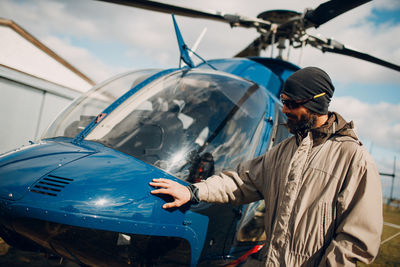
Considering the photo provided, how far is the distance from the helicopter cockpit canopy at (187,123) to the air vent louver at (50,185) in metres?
0.61

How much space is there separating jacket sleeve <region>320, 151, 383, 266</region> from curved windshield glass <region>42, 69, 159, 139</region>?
2190 millimetres

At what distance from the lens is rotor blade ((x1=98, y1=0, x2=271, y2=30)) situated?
4094 millimetres

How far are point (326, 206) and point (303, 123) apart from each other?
Answer: 534mm

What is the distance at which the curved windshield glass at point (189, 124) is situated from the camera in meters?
2.27

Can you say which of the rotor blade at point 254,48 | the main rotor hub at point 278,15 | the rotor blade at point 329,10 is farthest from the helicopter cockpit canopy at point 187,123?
the rotor blade at point 254,48

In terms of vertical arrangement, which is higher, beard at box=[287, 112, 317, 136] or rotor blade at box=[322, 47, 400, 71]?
rotor blade at box=[322, 47, 400, 71]

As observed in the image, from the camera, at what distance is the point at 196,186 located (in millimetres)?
1970

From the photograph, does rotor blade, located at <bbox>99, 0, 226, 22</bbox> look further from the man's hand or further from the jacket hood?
the jacket hood

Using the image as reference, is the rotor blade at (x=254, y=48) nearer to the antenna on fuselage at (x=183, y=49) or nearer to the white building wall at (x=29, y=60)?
the antenna on fuselage at (x=183, y=49)

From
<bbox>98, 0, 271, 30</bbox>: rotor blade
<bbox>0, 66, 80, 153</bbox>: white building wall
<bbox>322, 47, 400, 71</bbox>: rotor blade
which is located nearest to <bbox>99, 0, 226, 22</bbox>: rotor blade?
<bbox>98, 0, 271, 30</bbox>: rotor blade

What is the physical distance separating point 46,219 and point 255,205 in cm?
188

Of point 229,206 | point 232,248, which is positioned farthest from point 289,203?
point 232,248

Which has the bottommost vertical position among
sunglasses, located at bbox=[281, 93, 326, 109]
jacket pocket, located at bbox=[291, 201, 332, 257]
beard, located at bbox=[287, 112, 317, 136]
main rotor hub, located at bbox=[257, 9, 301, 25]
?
jacket pocket, located at bbox=[291, 201, 332, 257]

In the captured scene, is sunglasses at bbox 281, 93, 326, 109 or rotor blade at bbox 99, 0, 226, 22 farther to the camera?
rotor blade at bbox 99, 0, 226, 22
